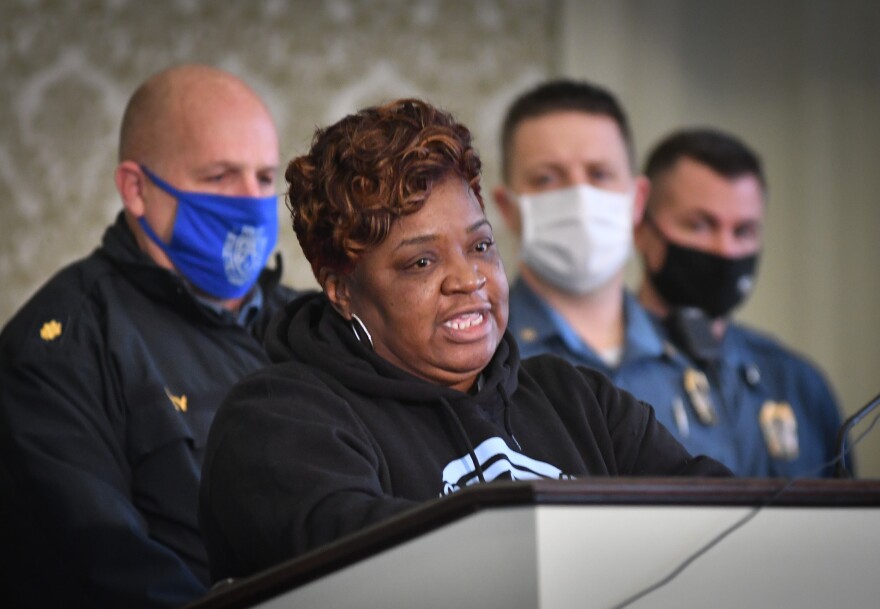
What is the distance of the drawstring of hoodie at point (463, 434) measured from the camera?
2.05 meters

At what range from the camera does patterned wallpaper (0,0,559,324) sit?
512 cm

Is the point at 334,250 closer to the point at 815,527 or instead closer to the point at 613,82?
the point at 815,527

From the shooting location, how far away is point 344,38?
18.4 feet

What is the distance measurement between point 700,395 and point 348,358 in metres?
2.50

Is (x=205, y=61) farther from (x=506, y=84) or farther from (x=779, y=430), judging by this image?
(x=779, y=430)

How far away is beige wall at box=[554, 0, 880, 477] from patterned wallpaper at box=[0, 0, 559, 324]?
1.06 m

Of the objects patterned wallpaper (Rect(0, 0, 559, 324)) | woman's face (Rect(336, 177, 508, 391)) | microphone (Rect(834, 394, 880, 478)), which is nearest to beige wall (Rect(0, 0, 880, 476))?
patterned wallpaper (Rect(0, 0, 559, 324))

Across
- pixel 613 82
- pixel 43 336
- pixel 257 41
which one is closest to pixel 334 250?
pixel 43 336

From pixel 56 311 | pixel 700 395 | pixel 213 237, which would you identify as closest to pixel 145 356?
pixel 56 311

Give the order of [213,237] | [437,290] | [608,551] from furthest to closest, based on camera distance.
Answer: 1. [213,237]
2. [437,290]
3. [608,551]

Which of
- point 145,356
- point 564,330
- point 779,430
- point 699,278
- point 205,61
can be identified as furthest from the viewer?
point 205,61

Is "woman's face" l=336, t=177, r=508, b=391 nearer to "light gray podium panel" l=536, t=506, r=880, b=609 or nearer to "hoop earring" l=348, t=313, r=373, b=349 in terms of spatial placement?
"hoop earring" l=348, t=313, r=373, b=349

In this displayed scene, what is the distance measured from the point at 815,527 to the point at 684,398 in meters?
2.76

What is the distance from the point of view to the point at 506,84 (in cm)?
578
